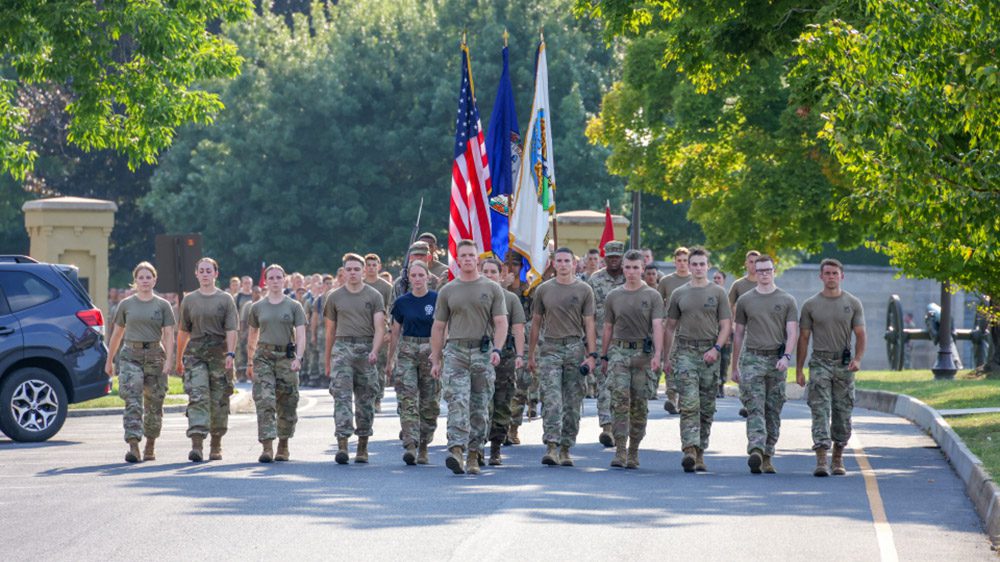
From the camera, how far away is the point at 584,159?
51844 millimetres

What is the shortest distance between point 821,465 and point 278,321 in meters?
5.31

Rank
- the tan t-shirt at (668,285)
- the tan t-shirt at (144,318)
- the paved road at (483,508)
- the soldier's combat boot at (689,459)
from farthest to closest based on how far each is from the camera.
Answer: the tan t-shirt at (668,285) → the tan t-shirt at (144,318) → the soldier's combat boot at (689,459) → the paved road at (483,508)

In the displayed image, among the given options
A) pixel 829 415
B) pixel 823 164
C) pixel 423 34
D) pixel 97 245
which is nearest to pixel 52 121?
pixel 423 34

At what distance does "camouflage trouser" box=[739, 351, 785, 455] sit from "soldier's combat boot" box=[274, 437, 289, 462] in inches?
171

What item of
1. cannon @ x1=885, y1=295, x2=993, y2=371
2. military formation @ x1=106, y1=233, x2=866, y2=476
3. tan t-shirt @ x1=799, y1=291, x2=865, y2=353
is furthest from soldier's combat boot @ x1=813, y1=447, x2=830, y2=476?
cannon @ x1=885, y1=295, x2=993, y2=371

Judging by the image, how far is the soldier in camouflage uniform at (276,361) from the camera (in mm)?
17750

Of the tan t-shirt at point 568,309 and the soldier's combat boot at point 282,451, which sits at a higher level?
the tan t-shirt at point 568,309

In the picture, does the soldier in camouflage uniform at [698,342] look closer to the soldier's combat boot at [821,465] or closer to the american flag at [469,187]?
the soldier's combat boot at [821,465]

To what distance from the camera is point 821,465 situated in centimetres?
1662

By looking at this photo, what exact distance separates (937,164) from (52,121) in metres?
41.2

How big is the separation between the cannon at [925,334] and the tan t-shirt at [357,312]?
2128cm

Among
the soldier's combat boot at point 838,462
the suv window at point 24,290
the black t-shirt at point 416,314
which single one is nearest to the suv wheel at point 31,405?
the suv window at point 24,290

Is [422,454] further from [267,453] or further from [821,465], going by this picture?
[821,465]

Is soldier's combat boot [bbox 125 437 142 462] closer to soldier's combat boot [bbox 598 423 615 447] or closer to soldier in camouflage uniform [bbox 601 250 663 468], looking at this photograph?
soldier in camouflage uniform [bbox 601 250 663 468]
